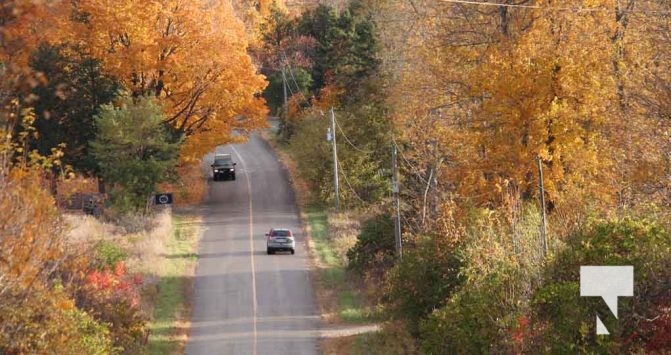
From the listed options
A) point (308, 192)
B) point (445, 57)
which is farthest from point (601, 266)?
point (308, 192)

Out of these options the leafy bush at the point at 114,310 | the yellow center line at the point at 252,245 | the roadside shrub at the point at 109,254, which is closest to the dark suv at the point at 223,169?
the yellow center line at the point at 252,245

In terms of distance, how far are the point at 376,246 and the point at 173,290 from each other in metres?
9.07

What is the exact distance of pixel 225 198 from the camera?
2766 inches

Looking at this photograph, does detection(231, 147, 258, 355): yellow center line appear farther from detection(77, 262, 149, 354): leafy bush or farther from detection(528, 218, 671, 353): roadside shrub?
detection(528, 218, 671, 353): roadside shrub

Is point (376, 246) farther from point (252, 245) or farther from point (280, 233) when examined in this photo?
point (252, 245)

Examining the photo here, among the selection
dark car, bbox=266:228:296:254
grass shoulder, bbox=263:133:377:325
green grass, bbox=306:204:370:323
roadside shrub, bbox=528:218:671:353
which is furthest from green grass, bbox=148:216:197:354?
roadside shrub, bbox=528:218:671:353

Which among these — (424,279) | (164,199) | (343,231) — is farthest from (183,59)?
(424,279)

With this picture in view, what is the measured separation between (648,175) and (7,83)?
867 inches

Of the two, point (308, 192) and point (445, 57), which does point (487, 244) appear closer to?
point (445, 57)

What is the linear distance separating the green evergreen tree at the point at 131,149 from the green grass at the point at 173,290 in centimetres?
331

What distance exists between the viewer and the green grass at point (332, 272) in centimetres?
3993

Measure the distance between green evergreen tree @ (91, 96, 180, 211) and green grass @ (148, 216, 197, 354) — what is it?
10.9 feet

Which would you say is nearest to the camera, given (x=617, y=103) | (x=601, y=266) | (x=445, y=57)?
(x=601, y=266)

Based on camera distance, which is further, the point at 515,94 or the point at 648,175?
the point at 515,94
